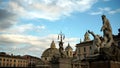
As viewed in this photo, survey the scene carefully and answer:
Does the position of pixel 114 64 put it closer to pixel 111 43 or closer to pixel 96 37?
pixel 111 43

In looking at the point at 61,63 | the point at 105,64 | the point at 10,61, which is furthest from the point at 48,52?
the point at 105,64

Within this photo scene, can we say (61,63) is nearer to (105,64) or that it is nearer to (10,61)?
(105,64)

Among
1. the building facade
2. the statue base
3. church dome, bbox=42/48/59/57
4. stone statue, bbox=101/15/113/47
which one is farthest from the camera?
church dome, bbox=42/48/59/57

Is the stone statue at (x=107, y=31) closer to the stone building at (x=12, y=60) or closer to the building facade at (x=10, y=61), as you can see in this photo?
the stone building at (x=12, y=60)

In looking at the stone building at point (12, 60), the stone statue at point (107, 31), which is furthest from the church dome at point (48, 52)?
the stone statue at point (107, 31)

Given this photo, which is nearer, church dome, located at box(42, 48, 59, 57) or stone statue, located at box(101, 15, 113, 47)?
stone statue, located at box(101, 15, 113, 47)

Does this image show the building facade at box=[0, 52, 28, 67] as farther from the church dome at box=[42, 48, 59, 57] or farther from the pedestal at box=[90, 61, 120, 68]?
the pedestal at box=[90, 61, 120, 68]

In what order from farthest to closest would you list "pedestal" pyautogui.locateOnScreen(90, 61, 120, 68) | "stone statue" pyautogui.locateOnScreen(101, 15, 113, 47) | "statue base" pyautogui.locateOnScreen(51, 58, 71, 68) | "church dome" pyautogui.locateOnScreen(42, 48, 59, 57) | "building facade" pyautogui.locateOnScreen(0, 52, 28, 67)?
"church dome" pyautogui.locateOnScreen(42, 48, 59, 57) → "building facade" pyautogui.locateOnScreen(0, 52, 28, 67) → "statue base" pyautogui.locateOnScreen(51, 58, 71, 68) → "stone statue" pyautogui.locateOnScreen(101, 15, 113, 47) → "pedestal" pyautogui.locateOnScreen(90, 61, 120, 68)

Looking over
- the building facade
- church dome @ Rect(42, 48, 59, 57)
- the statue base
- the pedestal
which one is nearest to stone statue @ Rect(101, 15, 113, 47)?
the pedestal

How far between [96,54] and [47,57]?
342ft

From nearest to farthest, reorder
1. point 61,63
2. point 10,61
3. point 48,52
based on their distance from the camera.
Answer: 1. point 61,63
2. point 10,61
3. point 48,52

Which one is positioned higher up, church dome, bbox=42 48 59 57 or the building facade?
church dome, bbox=42 48 59 57

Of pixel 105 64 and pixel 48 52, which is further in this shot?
pixel 48 52

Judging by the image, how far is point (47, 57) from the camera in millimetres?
112438
